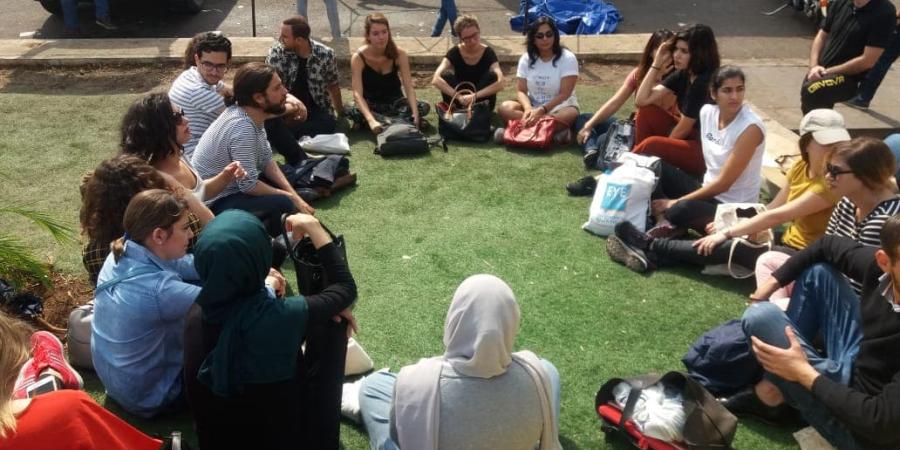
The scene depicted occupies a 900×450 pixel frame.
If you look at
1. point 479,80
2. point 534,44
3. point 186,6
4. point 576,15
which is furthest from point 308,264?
point 186,6

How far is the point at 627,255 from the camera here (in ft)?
15.9

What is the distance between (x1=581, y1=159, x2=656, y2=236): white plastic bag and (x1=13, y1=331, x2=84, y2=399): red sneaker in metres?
3.27

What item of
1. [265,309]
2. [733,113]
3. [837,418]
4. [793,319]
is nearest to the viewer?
[265,309]

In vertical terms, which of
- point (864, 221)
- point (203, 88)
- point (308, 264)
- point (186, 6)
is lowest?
point (186, 6)

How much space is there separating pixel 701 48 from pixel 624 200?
1.42 meters

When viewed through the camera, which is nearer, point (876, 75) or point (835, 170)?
point (835, 170)

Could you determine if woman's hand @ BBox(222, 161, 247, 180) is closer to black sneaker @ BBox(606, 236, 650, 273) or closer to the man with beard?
the man with beard

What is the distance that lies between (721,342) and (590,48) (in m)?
5.78

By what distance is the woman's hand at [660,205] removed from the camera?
517 cm

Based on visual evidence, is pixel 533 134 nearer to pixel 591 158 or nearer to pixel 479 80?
pixel 591 158

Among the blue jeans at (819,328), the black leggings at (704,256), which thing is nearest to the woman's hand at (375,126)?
the black leggings at (704,256)

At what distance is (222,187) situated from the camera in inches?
186

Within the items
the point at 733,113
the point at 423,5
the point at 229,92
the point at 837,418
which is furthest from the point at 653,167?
the point at 423,5

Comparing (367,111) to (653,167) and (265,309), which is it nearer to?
(653,167)
